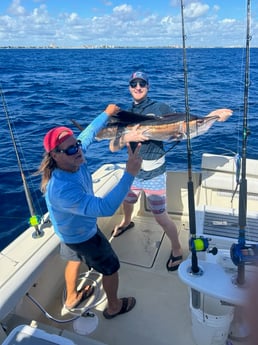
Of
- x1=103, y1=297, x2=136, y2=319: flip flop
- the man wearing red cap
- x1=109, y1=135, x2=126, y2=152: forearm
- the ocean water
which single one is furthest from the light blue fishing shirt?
x1=103, y1=297, x2=136, y2=319: flip flop

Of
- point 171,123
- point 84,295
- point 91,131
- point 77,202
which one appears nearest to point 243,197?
point 171,123

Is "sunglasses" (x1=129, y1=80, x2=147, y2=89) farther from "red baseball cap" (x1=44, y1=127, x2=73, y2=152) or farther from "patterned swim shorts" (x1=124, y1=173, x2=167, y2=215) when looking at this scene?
"red baseball cap" (x1=44, y1=127, x2=73, y2=152)

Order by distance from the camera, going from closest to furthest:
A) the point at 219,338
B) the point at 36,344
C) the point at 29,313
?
1. the point at 36,344
2. the point at 219,338
3. the point at 29,313

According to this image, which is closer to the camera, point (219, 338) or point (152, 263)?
point (219, 338)

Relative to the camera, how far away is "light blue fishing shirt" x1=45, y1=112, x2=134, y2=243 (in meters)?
1.88

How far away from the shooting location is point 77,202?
193 cm

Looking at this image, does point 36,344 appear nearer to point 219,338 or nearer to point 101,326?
point 101,326

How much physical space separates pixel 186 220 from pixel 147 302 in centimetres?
139

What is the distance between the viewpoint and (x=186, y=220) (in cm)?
397

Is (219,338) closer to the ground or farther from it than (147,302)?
farther from it

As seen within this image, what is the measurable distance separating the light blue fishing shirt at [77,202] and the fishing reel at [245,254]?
0.73m

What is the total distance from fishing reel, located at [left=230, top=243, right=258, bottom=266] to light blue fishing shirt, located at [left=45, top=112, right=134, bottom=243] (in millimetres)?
726

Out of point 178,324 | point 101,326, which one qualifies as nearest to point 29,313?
point 101,326

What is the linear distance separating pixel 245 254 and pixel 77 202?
3.33ft
